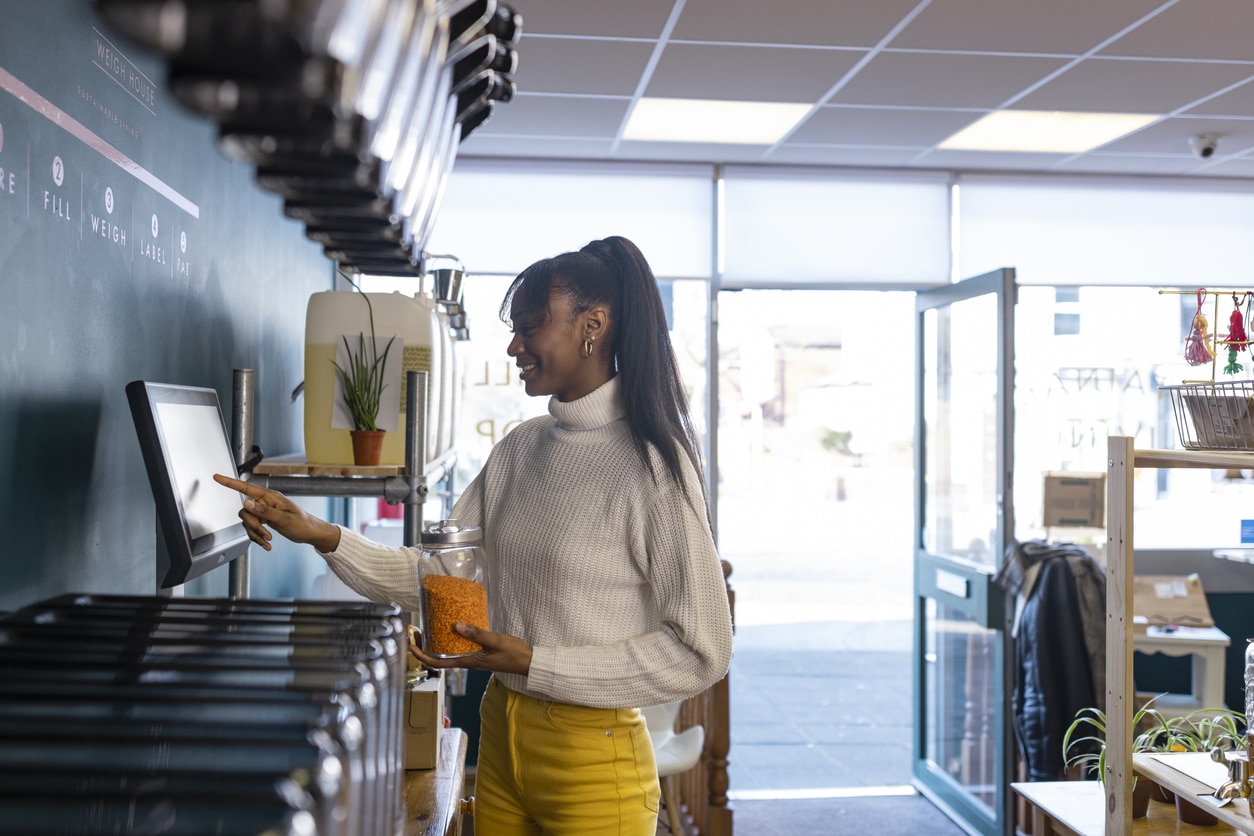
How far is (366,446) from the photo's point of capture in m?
1.78

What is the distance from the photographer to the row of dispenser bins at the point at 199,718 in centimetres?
50

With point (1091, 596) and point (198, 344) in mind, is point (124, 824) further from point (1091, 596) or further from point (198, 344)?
point (1091, 596)

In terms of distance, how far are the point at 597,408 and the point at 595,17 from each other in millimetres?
1634

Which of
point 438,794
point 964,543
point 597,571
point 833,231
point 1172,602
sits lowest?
point 1172,602

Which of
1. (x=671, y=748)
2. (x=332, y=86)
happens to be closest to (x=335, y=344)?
(x=332, y=86)

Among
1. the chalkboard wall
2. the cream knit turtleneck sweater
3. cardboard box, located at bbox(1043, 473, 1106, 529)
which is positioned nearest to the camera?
the chalkboard wall

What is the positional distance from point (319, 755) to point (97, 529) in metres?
0.96

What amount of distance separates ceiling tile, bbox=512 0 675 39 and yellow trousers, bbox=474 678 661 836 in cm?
188

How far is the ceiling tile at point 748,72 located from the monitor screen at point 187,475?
218cm

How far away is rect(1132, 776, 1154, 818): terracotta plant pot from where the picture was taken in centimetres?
205

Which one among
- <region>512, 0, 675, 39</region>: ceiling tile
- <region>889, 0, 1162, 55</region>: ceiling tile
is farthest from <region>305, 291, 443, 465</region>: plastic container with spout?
<region>889, 0, 1162, 55</region>: ceiling tile

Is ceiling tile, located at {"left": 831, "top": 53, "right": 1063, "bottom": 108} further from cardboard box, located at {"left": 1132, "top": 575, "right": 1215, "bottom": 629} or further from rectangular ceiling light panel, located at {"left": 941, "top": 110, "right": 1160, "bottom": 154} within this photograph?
cardboard box, located at {"left": 1132, "top": 575, "right": 1215, "bottom": 629}

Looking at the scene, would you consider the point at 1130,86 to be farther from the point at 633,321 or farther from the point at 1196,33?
→ the point at 633,321

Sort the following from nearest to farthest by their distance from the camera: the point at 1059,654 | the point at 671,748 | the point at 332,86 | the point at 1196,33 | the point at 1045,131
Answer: the point at 332,86 → the point at 1196,33 → the point at 671,748 → the point at 1059,654 → the point at 1045,131
